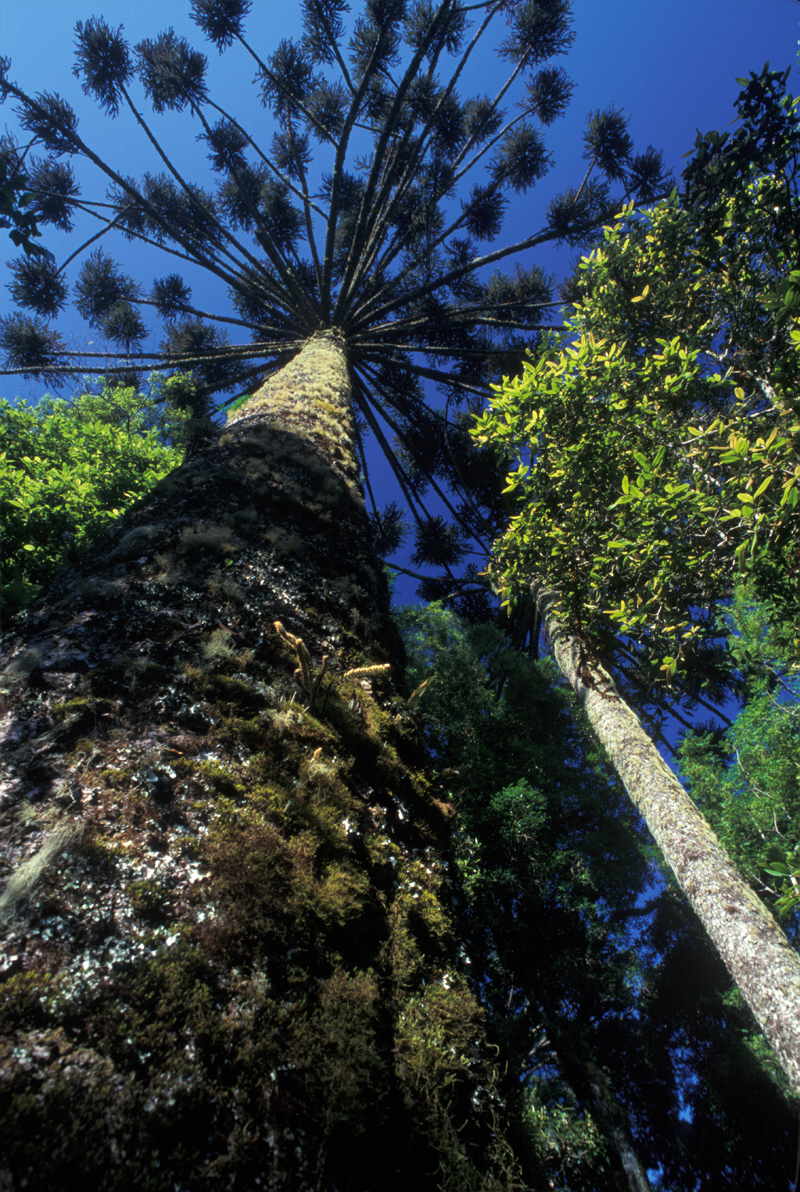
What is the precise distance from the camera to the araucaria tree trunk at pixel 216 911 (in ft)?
2.53

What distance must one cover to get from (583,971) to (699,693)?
438 cm

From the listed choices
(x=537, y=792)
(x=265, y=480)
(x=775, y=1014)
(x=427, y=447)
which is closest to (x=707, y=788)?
(x=537, y=792)

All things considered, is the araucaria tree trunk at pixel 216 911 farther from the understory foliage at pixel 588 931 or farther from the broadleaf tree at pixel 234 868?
the understory foliage at pixel 588 931

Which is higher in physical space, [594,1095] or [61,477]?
[61,477]

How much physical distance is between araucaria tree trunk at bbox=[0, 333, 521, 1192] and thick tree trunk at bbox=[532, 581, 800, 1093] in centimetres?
221

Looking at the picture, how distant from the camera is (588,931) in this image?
295 inches

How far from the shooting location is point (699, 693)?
A: 723 cm

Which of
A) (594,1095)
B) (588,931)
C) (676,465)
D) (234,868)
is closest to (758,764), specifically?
(588,931)

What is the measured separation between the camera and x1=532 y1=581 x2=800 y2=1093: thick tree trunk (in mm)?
2543

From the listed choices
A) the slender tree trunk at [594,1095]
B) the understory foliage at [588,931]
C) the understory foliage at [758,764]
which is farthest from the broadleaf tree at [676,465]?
the slender tree trunk at [594,1095]

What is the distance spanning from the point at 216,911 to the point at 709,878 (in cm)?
333

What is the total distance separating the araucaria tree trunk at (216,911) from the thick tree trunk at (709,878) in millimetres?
2207

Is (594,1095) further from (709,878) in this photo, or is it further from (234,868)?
(234,868)

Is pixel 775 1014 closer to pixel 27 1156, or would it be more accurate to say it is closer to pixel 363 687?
pixel 363 687
